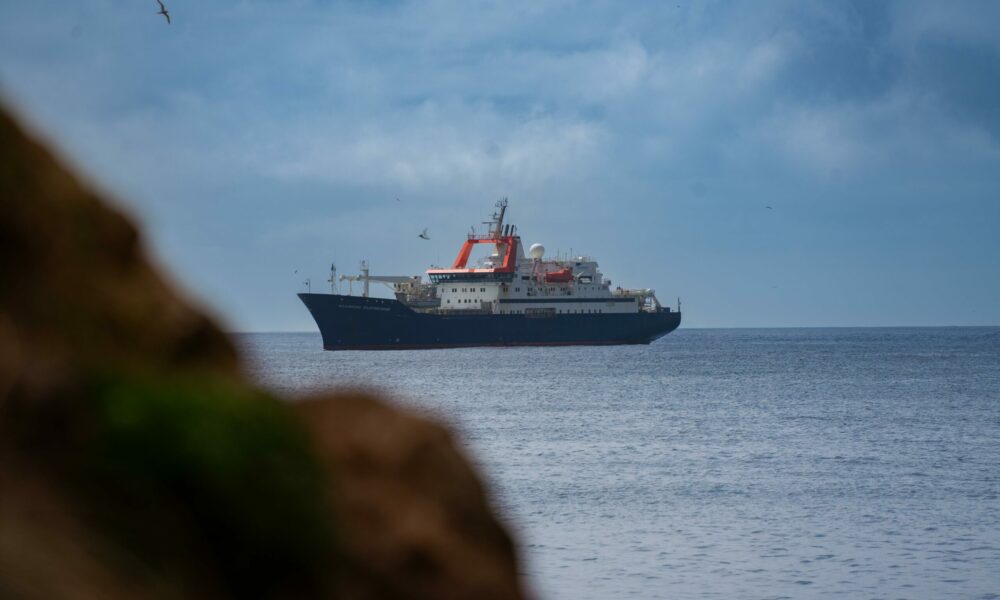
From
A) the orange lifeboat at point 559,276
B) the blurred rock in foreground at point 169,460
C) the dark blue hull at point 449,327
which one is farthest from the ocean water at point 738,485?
the orange lifeboat at point 559,276

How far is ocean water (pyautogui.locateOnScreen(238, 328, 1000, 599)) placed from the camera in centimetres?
1356

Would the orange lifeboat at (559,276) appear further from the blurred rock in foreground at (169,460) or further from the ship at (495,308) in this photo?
the blurred rock in foreground at (169,460)

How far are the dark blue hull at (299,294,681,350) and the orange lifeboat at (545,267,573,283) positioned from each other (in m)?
2.55

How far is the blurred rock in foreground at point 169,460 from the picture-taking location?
289 cm

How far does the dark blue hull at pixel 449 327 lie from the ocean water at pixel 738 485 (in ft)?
99.2

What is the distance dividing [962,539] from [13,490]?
1507 cm

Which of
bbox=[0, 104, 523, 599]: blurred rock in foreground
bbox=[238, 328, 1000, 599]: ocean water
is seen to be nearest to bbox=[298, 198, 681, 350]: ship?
bbox=[238, 328, 1000, 599]: ocean water

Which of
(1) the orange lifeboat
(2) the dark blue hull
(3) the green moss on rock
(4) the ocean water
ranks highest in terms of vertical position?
(1) the orange lifeboat

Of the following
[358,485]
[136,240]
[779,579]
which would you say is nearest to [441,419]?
[358,485]

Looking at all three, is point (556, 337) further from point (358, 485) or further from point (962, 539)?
point (358, 485)

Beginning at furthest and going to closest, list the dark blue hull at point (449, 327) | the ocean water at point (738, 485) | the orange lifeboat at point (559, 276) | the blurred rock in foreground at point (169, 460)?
the orange lifeboat at point (559, 276) < the dark blue hull at point (449, 327) < the ocean water at point (738, 485) < the blurred rock in foreground at point (169, 460)

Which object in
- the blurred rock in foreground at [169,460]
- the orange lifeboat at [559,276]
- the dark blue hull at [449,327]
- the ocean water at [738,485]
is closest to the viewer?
the blurred rock in foreground at [169,460]

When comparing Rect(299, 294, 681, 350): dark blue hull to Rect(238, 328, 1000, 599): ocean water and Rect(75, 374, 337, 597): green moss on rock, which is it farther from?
Rect(75, 374, 337, 597): green moss on rock

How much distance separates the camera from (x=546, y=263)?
9006 cm
